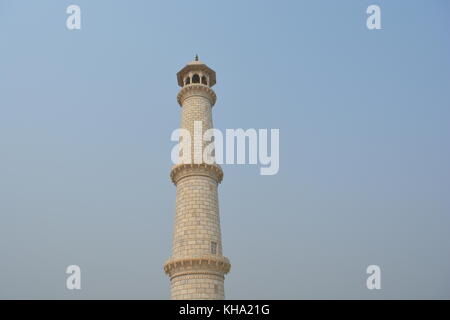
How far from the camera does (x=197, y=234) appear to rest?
34375mm

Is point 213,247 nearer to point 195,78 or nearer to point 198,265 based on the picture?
point 198,265

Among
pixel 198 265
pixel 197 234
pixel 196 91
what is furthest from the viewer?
pixel 196 91

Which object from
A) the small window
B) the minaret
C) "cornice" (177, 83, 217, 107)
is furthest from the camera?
"cornice" (177, 83, 217, 107)

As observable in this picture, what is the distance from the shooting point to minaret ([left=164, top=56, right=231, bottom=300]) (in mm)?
33250

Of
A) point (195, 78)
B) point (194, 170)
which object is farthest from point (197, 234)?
point (195, 78)

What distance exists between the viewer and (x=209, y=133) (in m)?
39.1

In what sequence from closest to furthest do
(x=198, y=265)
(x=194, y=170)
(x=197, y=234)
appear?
(x=198, y=265) → (x=197, y=234) → (x=194, y=170)

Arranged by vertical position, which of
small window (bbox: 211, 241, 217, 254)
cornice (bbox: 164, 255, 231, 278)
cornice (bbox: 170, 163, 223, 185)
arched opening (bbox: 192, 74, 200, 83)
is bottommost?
cornice (bbox: 164, 255, 231, 278)

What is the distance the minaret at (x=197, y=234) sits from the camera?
33.2m

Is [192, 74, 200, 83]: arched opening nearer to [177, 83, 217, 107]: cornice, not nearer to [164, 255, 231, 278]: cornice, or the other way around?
[177, 83, 217, 107]: cornice

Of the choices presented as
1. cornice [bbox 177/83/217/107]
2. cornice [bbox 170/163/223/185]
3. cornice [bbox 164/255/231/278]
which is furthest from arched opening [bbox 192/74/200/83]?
cornice [bbox 164/255/231/278]
